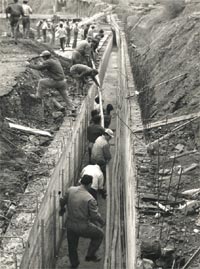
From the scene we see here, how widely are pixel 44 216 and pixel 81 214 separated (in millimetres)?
571

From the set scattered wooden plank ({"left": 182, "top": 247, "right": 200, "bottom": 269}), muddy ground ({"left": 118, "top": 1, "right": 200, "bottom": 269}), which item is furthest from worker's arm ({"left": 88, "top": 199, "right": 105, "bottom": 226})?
scattered wooden plank ({"left": 182, "top": 247, "right": 200, "bottom": 269})

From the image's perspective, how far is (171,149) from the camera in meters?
10.1

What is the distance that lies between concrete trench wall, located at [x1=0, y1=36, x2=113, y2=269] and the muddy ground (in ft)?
4.60

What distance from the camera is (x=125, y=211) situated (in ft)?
29.7

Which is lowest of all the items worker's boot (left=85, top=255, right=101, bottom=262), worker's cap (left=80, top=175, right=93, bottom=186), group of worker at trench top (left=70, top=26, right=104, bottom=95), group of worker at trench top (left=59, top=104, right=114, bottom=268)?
worker's boot (left=85, top=255, right=101, bottom=262)

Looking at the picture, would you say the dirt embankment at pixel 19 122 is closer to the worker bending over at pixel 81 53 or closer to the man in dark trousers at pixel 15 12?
the worker bending over at pixel 81 53

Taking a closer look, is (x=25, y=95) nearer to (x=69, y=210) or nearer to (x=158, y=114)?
(x=158, y=114)

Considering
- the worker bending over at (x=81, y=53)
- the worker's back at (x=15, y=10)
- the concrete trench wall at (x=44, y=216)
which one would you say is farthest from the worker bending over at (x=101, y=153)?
the worker's back at (x=15, y=10)

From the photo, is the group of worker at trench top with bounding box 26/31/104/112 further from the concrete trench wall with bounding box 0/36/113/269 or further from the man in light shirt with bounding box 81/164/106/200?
the man in light shirt with bounding box 81/164/106/200

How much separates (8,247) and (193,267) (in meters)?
2.37

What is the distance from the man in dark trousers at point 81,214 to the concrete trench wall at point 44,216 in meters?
0.35

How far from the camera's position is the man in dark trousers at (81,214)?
23.9 feet

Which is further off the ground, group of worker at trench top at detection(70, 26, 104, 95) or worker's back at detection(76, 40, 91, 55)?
worker's back at detection(76, 40, 91, 55)

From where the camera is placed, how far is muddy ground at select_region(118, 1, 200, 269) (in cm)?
679
